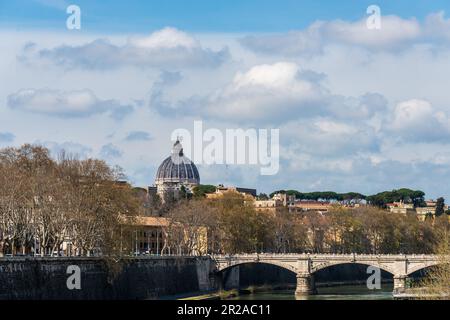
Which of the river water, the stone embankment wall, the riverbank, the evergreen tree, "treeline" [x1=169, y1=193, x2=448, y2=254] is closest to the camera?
the stone embankment wall

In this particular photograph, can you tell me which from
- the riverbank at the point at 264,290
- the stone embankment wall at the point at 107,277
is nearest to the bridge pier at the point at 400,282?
the riverbank at the point at 264,290

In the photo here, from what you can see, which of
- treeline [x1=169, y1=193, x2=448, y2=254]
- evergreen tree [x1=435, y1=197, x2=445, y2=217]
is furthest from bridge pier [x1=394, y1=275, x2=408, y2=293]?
evergreen tree [x1=435, y1=197, x2=445, y2=217]

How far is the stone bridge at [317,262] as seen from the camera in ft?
270

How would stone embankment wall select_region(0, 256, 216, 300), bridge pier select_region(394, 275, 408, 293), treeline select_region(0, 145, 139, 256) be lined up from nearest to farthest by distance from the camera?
stone embankment wall select_region(0, 256, 216, 300) → treeline select_region(0, 145, 139, 256) → bridge pier select_region(394, 275, 408, 293)

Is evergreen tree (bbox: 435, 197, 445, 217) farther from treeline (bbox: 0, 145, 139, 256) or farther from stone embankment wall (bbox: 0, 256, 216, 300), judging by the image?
treeline (bbox: 0, 145, 139, 256)

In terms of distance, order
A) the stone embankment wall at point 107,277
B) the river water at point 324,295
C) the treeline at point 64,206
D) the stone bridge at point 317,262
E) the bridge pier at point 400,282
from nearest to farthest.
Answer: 1. the stone embankment wall at point 107,277
2. the treeline at point 64,206
3. the river water at point 324,295
4. the bridge pier at point 400,282
5. the stone bridge at point 317,262

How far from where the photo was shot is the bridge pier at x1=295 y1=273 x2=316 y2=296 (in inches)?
3319

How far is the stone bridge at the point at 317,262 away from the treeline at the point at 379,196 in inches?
3700

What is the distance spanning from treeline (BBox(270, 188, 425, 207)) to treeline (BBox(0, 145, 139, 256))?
114226mm

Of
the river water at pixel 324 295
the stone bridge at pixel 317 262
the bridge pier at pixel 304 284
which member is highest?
the stone bridge at pixel 317 262

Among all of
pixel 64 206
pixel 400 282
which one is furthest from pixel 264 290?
pixel 64 206

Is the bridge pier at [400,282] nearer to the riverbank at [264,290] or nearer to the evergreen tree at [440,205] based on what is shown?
the riverbank at [264,290]

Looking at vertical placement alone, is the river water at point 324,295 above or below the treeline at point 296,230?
below
